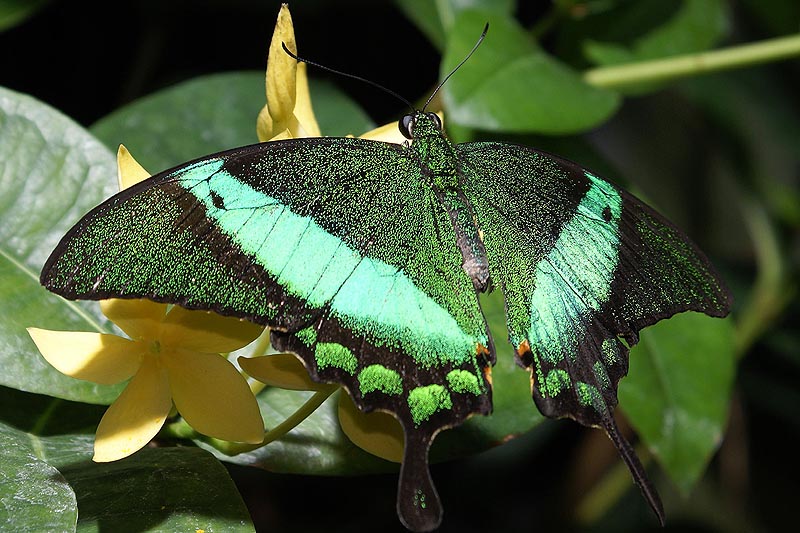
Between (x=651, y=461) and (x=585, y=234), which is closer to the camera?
(x=585, y=234)

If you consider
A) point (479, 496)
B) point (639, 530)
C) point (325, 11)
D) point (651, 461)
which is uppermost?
point (325, 11)

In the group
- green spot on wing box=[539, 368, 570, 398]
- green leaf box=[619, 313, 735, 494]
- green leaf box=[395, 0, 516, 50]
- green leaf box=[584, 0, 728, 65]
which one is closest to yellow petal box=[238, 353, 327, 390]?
green spot on wing box=[539, 368, 570, 398]

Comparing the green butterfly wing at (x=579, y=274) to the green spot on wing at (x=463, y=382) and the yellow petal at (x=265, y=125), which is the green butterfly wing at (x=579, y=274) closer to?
the green spot on wing at (x=463, y=382)

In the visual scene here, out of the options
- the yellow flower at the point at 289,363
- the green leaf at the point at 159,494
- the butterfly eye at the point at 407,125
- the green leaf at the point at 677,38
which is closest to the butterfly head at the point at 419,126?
the butterfly eye at the point at 407,125

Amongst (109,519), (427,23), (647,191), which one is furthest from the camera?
(647,191)

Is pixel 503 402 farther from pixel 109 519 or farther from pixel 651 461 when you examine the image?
pixel 651 461

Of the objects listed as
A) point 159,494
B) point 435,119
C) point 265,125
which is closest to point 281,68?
point 265,125

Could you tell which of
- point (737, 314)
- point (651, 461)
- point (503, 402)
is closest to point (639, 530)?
point (651, 461)
